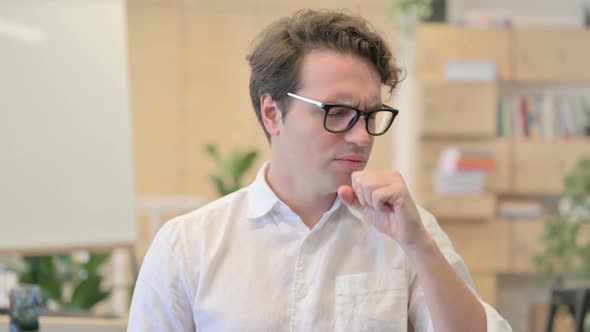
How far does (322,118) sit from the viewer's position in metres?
1.52

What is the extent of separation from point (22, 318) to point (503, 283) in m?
3.96

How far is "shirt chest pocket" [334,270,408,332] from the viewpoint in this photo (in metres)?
1.58

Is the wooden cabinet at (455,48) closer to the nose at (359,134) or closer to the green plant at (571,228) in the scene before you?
the green plant at (571,228)

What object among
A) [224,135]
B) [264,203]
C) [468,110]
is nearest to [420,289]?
[264,203]

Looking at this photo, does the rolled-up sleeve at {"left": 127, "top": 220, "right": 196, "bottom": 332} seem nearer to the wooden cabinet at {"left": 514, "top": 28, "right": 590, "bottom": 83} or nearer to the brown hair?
the brown hair

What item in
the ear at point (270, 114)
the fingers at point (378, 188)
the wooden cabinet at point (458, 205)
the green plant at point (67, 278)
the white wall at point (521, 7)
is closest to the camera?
the fingers at point (378, 188)

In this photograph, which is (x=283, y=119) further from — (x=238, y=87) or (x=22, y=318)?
(x=238, y=87)

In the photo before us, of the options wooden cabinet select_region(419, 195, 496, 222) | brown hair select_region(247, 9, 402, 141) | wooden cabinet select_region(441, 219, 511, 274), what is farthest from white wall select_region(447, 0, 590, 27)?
brown hair select_region(247, 9, 402, 141)

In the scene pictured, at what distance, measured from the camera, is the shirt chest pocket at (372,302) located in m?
1.58

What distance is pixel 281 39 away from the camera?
5.33 ft

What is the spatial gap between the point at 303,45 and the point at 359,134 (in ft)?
0.70

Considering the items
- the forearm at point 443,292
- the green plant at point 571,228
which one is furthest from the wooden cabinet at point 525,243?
the forearm at point 443,292

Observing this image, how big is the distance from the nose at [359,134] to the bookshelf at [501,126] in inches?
148

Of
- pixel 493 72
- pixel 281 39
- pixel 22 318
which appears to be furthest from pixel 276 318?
pixel 493 72
